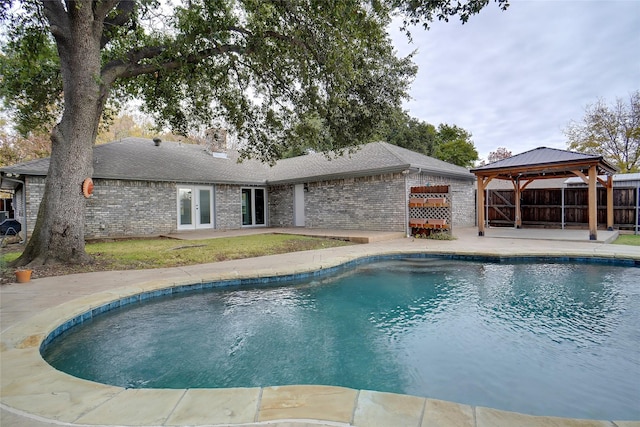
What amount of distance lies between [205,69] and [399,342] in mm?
8542

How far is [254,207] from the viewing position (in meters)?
16.7

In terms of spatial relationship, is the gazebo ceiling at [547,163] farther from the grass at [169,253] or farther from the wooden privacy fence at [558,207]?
the grass at [169,253]

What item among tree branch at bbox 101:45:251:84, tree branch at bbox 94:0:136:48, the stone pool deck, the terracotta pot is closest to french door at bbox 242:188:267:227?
tree branch at bbox 101:45:251:84

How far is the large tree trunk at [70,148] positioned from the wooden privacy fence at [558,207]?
15.8 meters

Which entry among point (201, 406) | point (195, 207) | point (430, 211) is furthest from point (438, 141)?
point (201, 406)

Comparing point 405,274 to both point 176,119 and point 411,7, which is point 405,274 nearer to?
point 411,7

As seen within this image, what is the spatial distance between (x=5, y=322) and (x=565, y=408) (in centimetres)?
553

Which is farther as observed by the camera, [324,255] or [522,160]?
[522,160]

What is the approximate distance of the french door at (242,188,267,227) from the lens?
53.5ft

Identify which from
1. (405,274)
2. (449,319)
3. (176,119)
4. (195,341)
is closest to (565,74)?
(405,274)

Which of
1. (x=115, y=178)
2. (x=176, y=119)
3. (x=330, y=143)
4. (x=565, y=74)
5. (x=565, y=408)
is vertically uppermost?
(x=565, y=74)

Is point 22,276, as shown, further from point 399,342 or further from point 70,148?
point 399,342

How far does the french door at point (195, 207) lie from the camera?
551 inches

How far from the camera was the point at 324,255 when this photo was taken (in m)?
8.09
